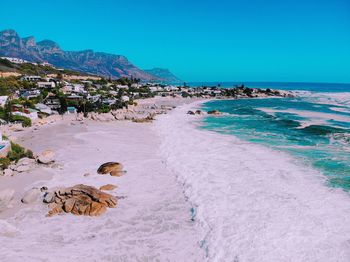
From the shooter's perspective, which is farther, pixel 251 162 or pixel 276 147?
pixel 276 147

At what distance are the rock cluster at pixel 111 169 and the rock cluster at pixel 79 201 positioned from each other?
3707 millimetres

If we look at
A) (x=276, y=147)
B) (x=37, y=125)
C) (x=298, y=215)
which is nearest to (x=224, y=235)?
(x=298, y=215)

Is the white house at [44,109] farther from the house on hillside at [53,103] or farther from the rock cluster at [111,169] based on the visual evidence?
the rock cluster at [111,169]

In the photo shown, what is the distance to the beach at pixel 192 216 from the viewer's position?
1060 centimetres

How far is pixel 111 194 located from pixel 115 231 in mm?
3487

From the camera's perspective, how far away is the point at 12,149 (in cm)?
2186

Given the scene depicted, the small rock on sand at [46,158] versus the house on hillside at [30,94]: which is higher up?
the house on hillside at [30,94]

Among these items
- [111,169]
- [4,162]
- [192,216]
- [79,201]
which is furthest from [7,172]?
[192,216]

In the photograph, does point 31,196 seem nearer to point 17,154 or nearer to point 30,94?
point 17,154

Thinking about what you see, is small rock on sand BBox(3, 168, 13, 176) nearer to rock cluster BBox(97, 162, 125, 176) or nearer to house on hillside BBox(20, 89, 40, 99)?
rock cluster BBox(97, 162, 125, 176)

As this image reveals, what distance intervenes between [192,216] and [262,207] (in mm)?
3153

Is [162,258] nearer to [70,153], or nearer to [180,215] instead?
[180,215]

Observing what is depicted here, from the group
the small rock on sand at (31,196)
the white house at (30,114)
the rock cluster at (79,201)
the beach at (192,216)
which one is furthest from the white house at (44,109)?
the rock cluster at (79,201)

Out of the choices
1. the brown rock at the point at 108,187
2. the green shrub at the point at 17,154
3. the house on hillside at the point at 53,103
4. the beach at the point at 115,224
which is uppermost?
the house on hillside at the point at 53,103
